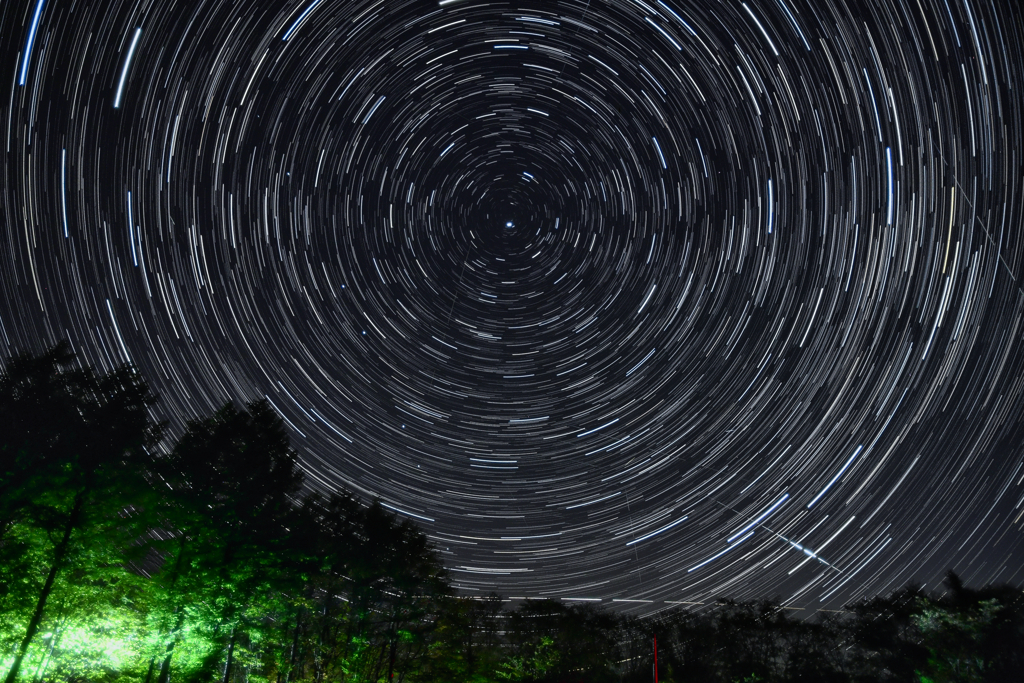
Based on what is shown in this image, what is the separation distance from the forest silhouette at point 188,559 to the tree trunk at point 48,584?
0.16ft

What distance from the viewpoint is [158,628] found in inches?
615

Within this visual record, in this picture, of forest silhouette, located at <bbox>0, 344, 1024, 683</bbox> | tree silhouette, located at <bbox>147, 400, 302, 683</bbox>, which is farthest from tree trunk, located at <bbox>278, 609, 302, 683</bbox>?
tree silhouette, located at <bbox>147, 400, 302, 683</bbox>

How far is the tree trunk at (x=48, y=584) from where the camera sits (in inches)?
529

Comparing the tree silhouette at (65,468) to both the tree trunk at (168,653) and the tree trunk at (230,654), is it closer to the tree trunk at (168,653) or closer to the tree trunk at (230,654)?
the tree trunk at (168,653)

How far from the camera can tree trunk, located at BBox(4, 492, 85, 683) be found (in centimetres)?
1345

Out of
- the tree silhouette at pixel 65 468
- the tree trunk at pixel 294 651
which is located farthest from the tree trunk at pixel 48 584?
the tree trunk at pixel 294 651

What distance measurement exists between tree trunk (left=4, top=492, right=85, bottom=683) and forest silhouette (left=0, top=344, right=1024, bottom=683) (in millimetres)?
48

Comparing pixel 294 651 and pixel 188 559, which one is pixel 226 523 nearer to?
pixel 188 559

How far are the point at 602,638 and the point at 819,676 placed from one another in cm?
1663

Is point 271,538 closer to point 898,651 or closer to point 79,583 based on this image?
point 79,583

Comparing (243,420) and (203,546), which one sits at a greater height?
(243,420)

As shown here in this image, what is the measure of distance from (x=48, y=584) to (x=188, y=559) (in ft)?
11.3

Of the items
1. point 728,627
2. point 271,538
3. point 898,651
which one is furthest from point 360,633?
point 898,651

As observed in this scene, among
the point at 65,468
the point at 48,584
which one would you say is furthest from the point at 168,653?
the point at 65,468
